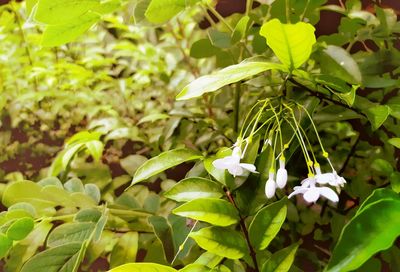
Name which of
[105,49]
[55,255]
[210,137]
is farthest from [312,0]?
[105,49]

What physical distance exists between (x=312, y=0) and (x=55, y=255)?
17.2 inches

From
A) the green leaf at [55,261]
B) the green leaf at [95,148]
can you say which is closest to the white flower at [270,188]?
the green leaf at [55,261]

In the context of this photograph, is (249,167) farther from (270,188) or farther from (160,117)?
(160,117)

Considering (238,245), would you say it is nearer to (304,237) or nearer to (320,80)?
(320,80)

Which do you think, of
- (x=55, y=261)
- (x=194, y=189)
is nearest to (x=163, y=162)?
(x=194, y=189)

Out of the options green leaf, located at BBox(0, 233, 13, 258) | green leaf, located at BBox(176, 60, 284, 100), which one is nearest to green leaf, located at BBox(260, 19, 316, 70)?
green leaf, located at BBox(176, 60, 284, 100)

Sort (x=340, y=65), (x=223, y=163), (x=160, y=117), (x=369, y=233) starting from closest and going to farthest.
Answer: (x=369, y=233)
(x=223, y=163)
(x=340, y=65)
(x=160, y=117)

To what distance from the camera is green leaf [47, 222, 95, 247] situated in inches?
21.7

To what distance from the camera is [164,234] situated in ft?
1.88

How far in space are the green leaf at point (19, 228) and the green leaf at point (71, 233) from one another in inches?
1.6

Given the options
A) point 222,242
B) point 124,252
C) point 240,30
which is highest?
point 240,30

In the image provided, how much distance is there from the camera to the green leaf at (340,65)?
1.85 feet

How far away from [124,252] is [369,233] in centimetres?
34

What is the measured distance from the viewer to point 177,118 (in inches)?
30.3
